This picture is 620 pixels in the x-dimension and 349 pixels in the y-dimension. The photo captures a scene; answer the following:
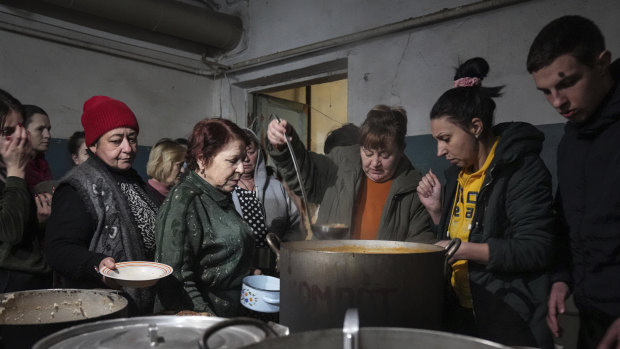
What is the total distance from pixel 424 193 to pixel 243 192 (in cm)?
115

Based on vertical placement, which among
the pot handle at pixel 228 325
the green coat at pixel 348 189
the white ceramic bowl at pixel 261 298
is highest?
the green coat at pixel 348 189

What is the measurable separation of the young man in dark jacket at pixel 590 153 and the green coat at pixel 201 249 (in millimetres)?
1215

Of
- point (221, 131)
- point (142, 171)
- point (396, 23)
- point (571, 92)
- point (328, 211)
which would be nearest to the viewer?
point (571, 92)

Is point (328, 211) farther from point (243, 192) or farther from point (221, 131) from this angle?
point (221, 131)

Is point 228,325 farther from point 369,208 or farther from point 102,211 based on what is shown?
point 369,208

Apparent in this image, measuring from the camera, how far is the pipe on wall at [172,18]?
12.8 ft

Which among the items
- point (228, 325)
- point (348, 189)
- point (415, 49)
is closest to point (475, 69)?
point (348, 189)

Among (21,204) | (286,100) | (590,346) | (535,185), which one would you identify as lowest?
(590,346)

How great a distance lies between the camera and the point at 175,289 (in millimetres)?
1537

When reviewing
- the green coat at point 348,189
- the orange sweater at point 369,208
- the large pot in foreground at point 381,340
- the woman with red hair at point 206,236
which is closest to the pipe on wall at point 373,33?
the green coat at point 348,189

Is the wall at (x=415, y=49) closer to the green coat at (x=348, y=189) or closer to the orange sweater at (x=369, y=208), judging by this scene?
the green coat at (x=348, y=189)

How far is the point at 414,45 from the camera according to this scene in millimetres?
3582

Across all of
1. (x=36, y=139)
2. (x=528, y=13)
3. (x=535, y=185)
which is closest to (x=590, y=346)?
(x=535, y=185)

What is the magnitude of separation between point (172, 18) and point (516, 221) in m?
3.96
